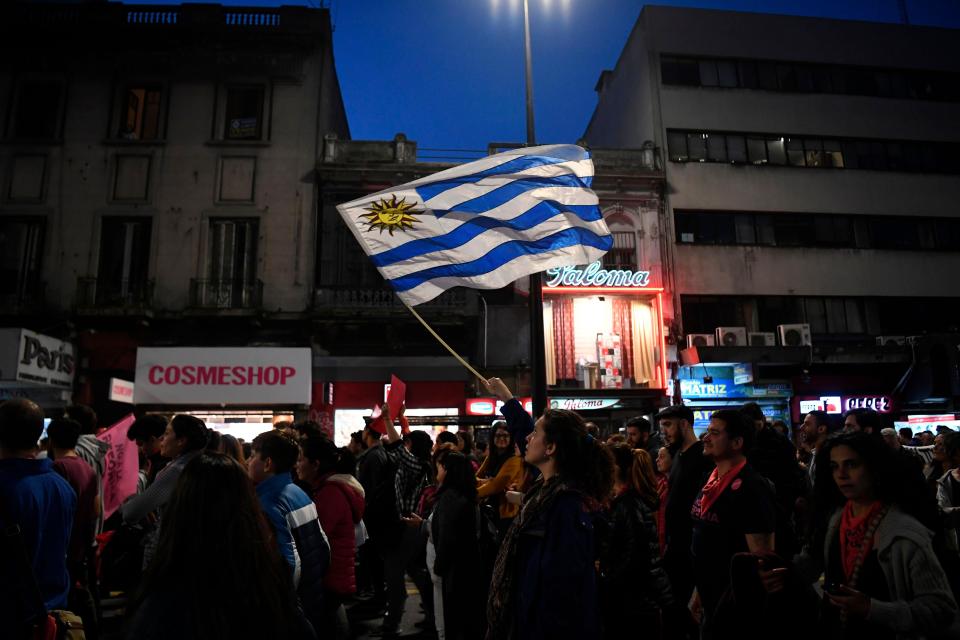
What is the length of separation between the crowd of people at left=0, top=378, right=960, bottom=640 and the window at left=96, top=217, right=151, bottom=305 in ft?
46.4

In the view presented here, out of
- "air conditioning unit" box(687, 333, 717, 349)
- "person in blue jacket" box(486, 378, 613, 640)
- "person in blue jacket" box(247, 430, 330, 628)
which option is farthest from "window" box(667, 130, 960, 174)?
"person in blue jacket" box(247, 430, 330, 628)

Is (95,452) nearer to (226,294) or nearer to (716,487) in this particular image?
(716,487)

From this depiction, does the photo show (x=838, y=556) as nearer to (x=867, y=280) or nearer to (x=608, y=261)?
(x=608, y=261)

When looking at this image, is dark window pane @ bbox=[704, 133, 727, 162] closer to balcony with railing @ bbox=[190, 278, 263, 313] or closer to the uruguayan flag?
balcony with railing @ bbox=[190, 278, 263, 313]

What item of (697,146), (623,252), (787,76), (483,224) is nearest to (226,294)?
(623,252)

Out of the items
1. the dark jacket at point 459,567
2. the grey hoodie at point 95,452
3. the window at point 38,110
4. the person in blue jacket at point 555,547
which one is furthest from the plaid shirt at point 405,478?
the window at point 38,110

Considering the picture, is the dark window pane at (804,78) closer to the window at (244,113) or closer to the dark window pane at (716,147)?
the dark window pane at (716,147)

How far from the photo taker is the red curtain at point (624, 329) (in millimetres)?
19391

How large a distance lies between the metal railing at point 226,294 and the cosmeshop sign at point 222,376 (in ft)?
8.13

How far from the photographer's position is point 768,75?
897 inches

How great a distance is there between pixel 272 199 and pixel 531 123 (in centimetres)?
1280

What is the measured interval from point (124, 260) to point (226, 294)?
10.9ft

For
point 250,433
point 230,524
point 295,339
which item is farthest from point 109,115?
point 230,524

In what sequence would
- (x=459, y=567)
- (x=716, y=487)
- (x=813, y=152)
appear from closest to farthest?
(x=716, y=487), (x=459, y=567), (x=813, y=152)
